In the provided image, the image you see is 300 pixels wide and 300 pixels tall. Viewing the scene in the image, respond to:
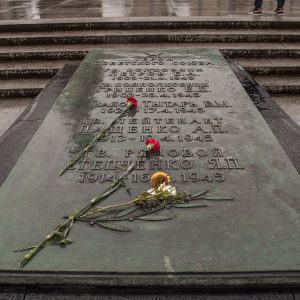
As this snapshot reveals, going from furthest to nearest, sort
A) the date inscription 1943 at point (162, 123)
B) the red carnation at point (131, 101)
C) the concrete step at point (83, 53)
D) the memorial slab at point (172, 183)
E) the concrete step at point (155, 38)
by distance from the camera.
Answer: the concrete step at point (155, 38) < the concrete step at point (83, 53) < the red carnation at point (131, 101) < the date inscription 1943 at point (162, 123) < the memorial slab at point (172, 183)

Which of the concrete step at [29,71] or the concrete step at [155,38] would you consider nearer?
the concrete step at [29,71]

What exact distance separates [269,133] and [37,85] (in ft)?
11.5

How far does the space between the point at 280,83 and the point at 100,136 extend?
331 cm

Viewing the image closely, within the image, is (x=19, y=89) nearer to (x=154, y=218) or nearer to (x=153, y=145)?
(x=153, y=145)

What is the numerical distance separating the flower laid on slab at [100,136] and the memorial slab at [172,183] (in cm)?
4

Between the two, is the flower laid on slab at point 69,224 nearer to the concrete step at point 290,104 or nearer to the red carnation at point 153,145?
the red carnation at point 153,145

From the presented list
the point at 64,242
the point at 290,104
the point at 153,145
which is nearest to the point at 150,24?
the point at 290,104

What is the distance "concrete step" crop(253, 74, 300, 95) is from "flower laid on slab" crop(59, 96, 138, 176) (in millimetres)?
2584

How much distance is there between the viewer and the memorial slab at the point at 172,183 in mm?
1592

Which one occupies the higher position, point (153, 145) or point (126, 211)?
point (153, 145)

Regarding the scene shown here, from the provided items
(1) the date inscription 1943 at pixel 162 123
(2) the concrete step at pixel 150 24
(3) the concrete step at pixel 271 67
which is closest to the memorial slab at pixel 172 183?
(1) the date inscription 1943 at pixel 162 123

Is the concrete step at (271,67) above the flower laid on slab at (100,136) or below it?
below

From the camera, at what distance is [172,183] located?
2.10 m

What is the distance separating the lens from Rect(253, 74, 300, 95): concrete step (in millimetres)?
4852
